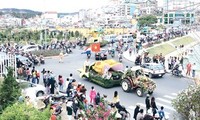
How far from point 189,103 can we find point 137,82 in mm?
7857

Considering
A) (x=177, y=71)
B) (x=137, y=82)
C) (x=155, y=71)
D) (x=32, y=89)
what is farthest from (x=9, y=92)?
(x=177, y=71)

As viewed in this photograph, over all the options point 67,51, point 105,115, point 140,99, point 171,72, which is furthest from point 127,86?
point 67,51

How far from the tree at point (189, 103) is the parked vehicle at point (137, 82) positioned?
22.1ft

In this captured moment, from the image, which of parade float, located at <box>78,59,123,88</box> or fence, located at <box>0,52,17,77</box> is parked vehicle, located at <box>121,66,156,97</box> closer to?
parade float, located at <box>78,59,123,88</box>

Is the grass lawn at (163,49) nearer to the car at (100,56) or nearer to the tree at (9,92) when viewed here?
the car at (100,56)

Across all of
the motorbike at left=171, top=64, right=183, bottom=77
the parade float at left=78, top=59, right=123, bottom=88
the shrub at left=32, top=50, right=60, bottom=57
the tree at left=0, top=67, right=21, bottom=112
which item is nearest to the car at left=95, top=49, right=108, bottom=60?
the shrub at left=32, top=50, right=60, bottom=57

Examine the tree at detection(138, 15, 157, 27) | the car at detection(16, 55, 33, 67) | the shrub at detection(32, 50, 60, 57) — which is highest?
the tree at detection(138, 15, 157, 27)

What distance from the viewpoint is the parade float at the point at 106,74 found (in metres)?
20.8

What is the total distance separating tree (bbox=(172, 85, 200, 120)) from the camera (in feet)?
36.2

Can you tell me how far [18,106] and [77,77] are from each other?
514 inches

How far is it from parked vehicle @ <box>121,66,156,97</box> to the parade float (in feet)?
3.00

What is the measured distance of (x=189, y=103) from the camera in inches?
451

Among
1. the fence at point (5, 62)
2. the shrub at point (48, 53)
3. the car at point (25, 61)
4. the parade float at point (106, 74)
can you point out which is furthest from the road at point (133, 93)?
the fence at point (5, 62)

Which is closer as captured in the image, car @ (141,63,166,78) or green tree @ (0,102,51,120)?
green tree @ (0,102,51,120)
